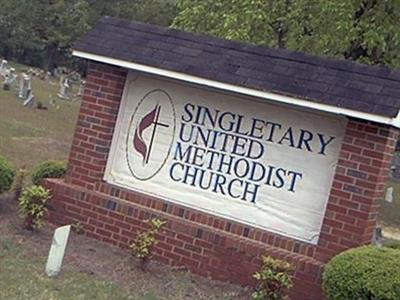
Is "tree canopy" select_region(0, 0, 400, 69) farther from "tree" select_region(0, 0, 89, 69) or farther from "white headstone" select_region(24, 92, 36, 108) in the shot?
"tree" select_region(0, 0, 89, 69)

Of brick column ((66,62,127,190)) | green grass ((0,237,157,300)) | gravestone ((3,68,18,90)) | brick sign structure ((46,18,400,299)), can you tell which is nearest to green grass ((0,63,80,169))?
gravestone ((3,68,18,90))

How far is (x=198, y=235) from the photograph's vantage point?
8.43 meters

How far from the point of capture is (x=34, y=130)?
20328mm

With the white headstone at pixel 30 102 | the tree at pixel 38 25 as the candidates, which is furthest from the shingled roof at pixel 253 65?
the tree at pixel 38 25

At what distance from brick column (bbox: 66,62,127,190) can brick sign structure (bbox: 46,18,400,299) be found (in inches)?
0.6

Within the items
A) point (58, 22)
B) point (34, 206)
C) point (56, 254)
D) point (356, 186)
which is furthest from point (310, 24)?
point (58, 22)

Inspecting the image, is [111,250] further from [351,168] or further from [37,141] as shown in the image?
[37,141]

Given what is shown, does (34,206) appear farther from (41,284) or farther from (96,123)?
(41,284)

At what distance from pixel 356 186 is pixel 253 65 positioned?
1855 mm

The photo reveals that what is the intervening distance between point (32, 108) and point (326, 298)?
20.5 metres

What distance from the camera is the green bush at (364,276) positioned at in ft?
21.6

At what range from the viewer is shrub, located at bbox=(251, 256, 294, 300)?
7.11 meters

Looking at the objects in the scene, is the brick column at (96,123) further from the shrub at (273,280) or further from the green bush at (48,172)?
the shrub at (273,280)

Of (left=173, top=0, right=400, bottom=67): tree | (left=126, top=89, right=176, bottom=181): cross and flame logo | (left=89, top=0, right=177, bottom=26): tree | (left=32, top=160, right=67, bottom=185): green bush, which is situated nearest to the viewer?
(left=126, top=89, right=176, bottom=181): cross and flame logo
